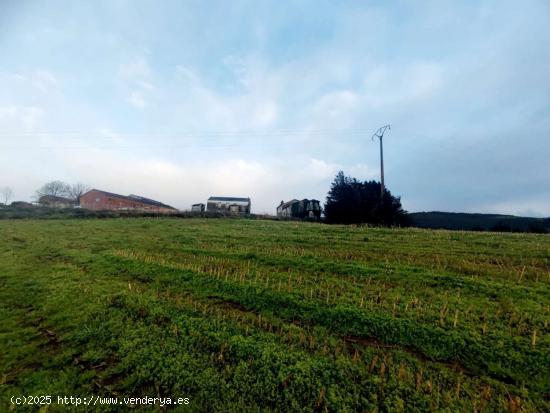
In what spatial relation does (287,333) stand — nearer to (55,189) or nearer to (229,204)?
(229,204)

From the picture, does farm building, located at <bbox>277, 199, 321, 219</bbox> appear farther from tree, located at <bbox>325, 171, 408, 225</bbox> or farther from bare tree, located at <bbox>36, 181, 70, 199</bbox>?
bare tree, located at <bbox>36, 181, 70, 199</bbox>

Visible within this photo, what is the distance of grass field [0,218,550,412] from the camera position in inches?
169

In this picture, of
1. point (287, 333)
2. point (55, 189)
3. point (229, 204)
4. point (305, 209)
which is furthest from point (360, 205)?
point (55, 189)

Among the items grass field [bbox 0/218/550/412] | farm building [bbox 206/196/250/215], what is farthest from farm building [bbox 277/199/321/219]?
grass field [bbox 0/218/550/412]

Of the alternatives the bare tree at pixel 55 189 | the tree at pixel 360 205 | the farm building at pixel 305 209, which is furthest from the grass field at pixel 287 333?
the bare tree at pixel 55 189

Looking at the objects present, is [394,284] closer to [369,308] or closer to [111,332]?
[369,308]

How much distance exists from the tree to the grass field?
26.1 m

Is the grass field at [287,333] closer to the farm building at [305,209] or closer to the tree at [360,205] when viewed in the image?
the tree at [360,205]

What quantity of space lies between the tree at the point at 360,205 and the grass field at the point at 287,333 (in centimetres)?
2608

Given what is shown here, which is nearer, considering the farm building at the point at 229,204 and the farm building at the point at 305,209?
the farm building at the point at 305,209

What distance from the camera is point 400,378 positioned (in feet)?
14.8

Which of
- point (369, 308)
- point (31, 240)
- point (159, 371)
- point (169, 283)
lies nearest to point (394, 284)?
point (369, 308)

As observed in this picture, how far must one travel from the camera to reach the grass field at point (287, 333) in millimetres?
4293

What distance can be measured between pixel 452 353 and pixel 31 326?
32.1 ft
